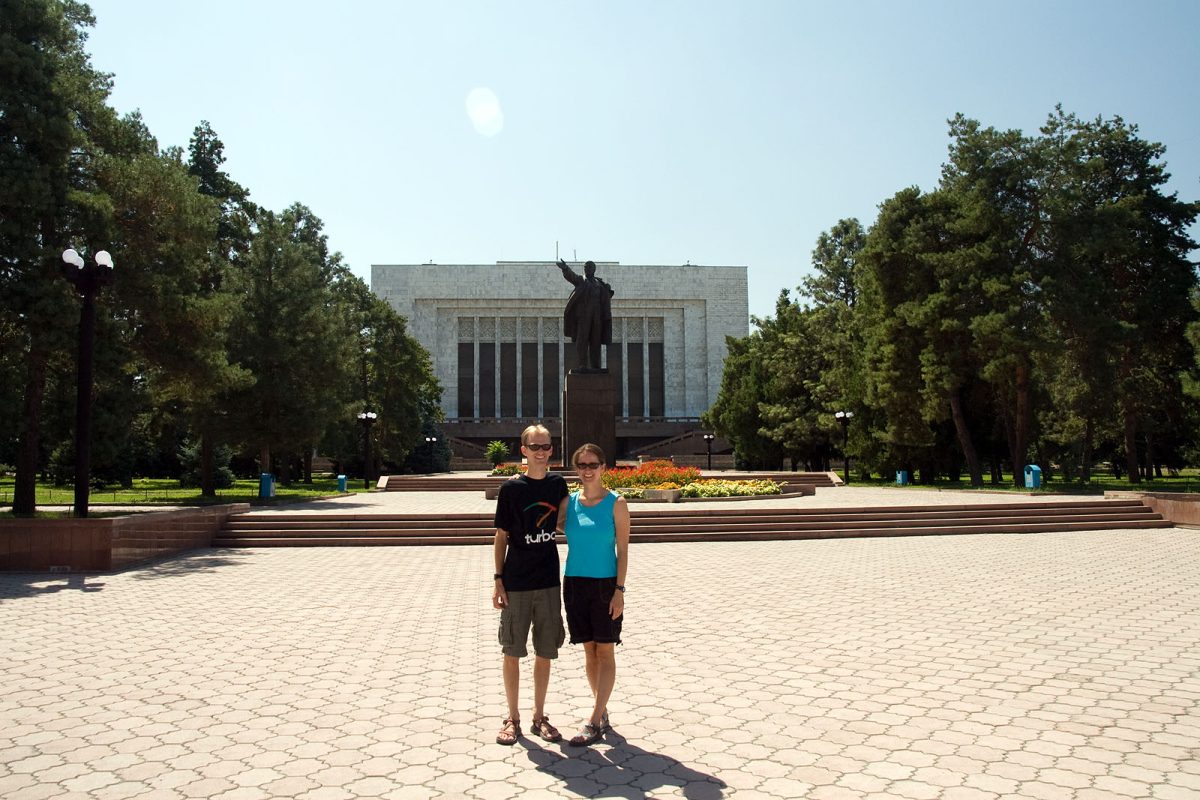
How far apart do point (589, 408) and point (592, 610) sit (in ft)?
55.6

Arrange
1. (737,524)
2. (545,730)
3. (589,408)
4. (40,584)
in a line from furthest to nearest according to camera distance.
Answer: (589,408), (737,524), (40,584), (545,730)

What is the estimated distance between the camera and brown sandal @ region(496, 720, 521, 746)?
403cm

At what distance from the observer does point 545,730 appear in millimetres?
4125

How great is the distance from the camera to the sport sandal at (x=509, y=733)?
13.2 feet

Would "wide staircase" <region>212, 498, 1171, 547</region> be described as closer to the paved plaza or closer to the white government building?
the paved plaza

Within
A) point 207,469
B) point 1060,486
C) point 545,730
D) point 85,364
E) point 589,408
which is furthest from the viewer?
point 1060,486

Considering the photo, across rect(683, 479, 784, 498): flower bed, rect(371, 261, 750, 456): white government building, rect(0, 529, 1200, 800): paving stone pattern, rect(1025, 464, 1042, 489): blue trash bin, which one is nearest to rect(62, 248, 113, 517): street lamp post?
rect(0, 529, 1200, 800): paving stone pattern

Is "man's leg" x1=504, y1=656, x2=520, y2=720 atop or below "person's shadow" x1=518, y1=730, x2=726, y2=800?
atop

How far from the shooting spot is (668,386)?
65625 mm

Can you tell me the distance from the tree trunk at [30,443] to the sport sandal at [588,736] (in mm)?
14504

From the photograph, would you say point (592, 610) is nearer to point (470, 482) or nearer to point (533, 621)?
point (533, 621)

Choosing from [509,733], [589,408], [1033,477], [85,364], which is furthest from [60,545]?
[1033,477]

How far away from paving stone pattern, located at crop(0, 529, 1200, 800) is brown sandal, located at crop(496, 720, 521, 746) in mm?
54

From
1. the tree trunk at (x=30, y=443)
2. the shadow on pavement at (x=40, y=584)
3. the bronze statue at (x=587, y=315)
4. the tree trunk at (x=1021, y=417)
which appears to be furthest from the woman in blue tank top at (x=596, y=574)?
the tree trunk at (x=1021, y=417)
